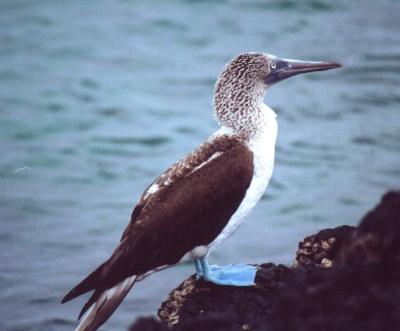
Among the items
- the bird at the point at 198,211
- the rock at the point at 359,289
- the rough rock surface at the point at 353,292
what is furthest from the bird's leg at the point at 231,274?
the rock at the point at 359,289

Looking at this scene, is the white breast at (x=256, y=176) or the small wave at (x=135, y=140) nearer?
the white breast at (x=256, y=176)

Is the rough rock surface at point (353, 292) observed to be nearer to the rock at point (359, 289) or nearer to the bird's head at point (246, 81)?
the rock at point (359, 289)

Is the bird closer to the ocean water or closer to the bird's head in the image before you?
the bird's head

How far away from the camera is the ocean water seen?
41.0 feet

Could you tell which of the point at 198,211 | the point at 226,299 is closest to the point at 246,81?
the point at 198,211

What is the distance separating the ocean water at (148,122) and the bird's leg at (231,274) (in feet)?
13.6

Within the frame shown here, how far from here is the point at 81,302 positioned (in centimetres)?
1127

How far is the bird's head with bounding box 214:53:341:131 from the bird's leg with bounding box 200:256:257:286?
0.99 metres

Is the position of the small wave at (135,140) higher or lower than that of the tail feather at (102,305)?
lower

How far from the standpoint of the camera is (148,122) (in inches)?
640

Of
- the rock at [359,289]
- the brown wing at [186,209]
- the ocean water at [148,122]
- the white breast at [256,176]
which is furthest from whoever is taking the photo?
the ocean water at [148,122]

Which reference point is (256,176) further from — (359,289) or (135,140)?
(135,140)

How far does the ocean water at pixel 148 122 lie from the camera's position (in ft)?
41.0

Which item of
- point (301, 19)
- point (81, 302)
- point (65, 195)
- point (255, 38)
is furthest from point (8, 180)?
point (301, 19)
